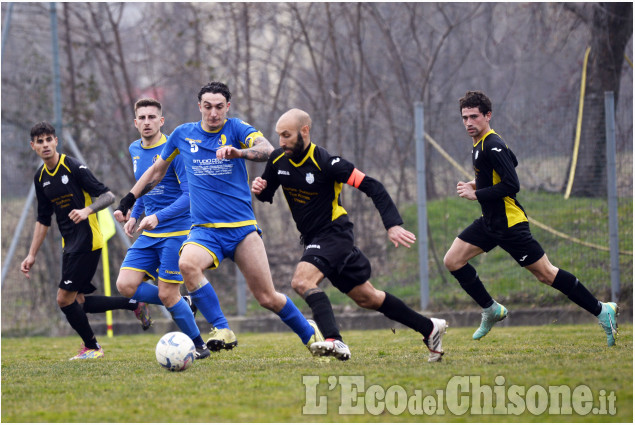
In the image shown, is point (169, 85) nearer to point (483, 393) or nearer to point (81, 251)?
point (81, 251)

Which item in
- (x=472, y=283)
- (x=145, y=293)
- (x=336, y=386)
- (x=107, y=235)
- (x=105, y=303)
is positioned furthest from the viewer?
(x=107, y=235)

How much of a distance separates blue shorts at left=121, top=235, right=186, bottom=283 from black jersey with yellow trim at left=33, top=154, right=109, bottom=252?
0.54 meters

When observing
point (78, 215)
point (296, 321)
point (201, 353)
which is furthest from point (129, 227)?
point (296, 321)

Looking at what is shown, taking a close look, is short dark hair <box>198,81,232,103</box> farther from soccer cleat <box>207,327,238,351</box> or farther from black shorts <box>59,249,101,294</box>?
black shorts <box>59,249,101,294</box>

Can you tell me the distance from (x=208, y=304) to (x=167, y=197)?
1.38 m

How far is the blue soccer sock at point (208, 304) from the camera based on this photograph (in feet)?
22.1

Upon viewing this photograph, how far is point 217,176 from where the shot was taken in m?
6.64

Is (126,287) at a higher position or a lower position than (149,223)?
lower

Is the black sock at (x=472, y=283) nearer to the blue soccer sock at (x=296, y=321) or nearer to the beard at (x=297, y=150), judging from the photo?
the blue soccer sock at (x=296, y=321)

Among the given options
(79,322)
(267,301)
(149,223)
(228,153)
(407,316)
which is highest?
(228,153)

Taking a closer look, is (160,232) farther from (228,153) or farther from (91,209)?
(228,153)

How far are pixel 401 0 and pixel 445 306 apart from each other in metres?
6.22

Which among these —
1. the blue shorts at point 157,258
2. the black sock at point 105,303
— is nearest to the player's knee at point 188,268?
the blue shorts at point 157,258

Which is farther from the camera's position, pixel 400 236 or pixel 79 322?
pixel 79 322
